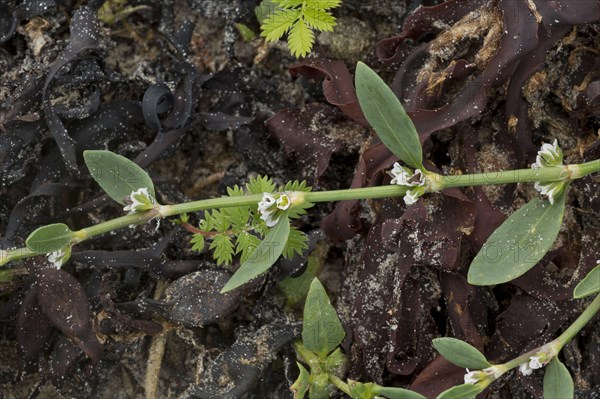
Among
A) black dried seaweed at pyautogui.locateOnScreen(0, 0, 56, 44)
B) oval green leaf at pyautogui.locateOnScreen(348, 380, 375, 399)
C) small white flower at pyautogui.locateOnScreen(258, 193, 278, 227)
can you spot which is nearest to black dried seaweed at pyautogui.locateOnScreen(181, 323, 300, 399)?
oval green leaf at pyautogui.locateOnScreen(348, 380, 375, 399)

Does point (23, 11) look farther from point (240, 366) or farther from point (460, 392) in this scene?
point (460, 392)

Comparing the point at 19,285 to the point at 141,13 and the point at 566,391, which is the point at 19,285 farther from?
the point at 566,391

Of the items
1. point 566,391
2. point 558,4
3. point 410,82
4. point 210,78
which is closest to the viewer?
point 566,391

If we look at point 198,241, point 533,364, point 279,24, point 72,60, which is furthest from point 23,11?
point 533,364

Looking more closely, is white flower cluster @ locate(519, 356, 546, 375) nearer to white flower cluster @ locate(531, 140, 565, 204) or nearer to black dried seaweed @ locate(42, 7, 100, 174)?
white flower cluster @ locate(531, 140, 565, 204)

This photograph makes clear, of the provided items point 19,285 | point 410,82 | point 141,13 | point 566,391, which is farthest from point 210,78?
point 566,391

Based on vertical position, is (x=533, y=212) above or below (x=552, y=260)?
above
